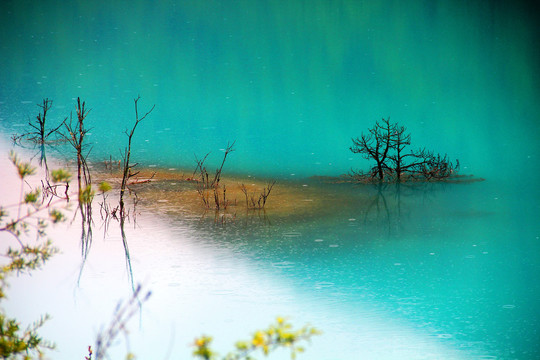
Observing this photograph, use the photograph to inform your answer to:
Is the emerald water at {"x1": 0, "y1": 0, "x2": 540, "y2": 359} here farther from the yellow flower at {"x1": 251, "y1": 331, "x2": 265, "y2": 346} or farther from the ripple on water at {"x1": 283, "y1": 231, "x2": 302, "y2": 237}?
the yellow flower at {"x1": 251, "y1": 331, "x2": 265, "y2": 346}

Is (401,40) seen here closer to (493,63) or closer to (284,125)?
(493,63)

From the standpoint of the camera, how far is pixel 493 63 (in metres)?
16.1

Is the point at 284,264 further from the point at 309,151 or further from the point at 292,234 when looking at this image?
the point at 309,151

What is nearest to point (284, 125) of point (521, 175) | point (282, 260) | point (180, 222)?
point (521, 175)

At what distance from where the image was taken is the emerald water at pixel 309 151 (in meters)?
4.46

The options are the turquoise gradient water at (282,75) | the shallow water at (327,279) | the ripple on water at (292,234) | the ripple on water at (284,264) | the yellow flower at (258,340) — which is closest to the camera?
the yellow flower at (258,340)

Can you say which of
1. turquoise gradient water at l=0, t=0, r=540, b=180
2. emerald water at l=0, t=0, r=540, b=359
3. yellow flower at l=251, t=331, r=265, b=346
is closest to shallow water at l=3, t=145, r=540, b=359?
emerald water at l=0, t=0, r=540, b=359

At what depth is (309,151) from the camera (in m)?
9.87

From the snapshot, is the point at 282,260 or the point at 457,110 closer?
the point at 282,260

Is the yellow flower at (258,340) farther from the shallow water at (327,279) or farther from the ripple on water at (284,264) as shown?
the ripple on water at (284,264)

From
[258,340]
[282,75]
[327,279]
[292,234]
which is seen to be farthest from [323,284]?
[282,75]

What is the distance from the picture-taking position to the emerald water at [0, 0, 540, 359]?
14.6 ft

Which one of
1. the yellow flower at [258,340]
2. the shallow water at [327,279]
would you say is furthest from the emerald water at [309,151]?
the yellow flower at [258,340]

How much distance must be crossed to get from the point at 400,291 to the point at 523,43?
13734mm
